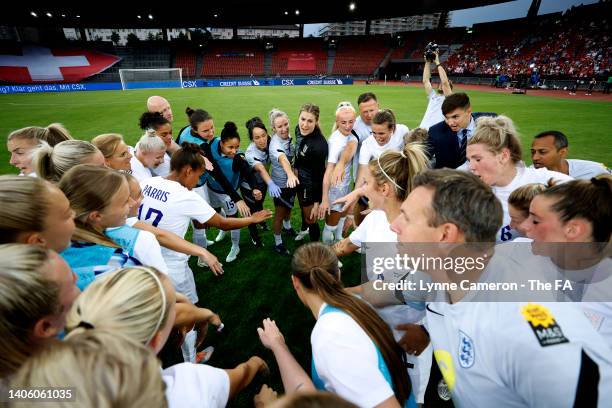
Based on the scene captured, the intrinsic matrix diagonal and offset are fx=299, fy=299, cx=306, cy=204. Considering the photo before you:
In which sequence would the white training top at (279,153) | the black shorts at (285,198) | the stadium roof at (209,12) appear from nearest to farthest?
the white training top at (279,153), the black shorts at (285,198), the stadium roof at (209,12)

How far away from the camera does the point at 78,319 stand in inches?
45.5

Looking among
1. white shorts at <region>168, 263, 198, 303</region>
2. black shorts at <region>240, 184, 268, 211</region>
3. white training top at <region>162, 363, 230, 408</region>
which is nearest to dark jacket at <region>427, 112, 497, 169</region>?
black shorts at <region>240, 184, 268, 211</region>

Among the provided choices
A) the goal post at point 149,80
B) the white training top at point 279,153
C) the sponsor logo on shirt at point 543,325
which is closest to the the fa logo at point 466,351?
the sponsor logo on shirt at point 543,325

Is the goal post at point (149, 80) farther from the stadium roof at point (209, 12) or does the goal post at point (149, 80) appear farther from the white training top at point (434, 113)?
the white training top at point (434, 113)

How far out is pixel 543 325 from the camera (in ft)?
3.91

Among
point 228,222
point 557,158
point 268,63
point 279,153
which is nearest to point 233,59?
point 268,63

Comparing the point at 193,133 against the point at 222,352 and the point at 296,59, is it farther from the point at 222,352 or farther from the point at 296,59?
the point at 296,59

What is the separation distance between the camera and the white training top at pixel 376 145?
4.23m

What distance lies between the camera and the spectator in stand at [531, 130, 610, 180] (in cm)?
363

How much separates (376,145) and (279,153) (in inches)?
56.2

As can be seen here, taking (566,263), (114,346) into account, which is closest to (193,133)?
(114,346)

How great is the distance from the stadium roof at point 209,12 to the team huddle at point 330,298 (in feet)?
129

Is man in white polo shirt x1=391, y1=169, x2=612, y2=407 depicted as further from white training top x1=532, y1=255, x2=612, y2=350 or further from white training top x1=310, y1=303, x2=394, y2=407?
white training top x1=532, y1=255, x2=612, y2=350

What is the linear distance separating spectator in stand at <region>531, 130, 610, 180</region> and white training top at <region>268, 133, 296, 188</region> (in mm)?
3323
